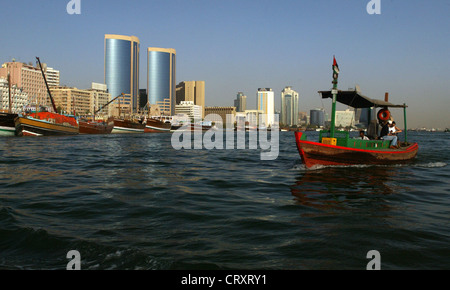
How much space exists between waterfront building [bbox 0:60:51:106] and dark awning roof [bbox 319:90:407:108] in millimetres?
146837

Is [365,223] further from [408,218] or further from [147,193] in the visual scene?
[147,193]

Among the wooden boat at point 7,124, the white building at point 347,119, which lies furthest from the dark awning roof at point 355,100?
the wooden boat at point 7,124

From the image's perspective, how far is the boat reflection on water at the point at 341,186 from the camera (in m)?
8.34

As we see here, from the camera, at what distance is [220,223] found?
6258 millimetres

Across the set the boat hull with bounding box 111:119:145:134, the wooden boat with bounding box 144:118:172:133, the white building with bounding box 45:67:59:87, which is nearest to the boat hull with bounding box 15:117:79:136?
the boat hull with bounding box 111:119:145:134

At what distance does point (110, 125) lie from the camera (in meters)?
68.4

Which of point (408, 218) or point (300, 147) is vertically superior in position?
point (300, 147)

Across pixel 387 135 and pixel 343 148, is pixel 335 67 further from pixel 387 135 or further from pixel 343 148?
pixel 387 135

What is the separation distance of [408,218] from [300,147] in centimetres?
786

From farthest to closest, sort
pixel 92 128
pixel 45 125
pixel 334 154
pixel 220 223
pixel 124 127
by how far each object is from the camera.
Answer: pixel 124 127
pixel 92 128
pixel 45 125
pixel 334 154
pixel 220 223

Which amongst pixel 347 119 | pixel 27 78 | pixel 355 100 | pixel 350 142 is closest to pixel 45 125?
pixel 355 100

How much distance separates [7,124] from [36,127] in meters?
3.56
